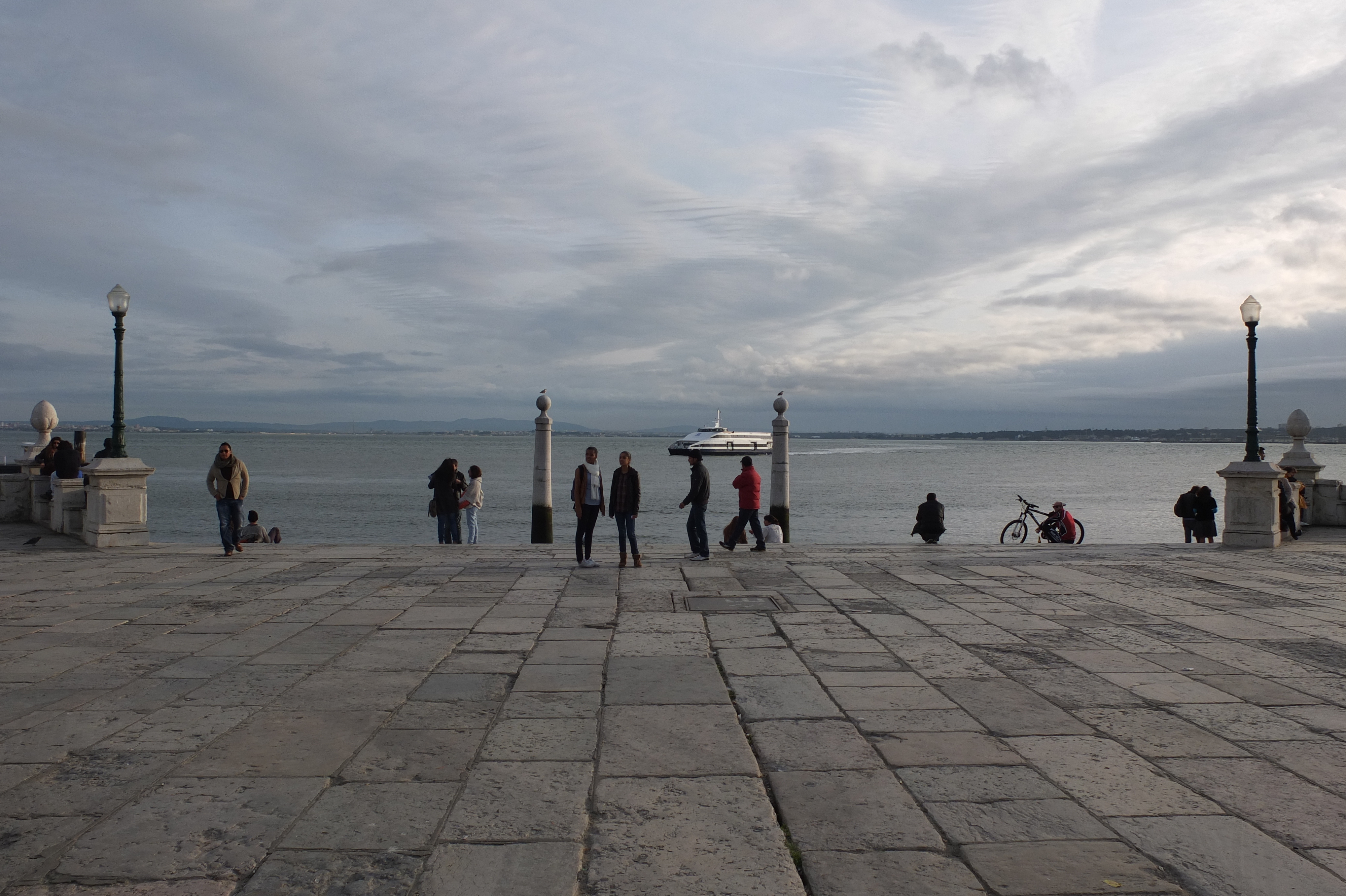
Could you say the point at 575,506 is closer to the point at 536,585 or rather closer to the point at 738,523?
the point at 536,585

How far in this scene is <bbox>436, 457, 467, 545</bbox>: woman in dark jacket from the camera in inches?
580

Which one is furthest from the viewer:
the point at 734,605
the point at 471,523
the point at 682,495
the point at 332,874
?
the point at 682,495

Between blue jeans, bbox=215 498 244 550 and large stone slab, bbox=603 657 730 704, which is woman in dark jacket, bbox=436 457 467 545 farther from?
large stone slab, bbox=603 657 730 704

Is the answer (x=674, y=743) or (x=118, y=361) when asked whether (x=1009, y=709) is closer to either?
(x=674, y=743)

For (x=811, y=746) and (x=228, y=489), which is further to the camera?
(x=228, y=489)

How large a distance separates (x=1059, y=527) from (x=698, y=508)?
11.5 meters

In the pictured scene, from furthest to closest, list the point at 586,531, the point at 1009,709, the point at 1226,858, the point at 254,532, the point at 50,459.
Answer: the point at 254,532 < the point at 50,459 < the point at 586,531 < the point at 1009,709 < the point at 1226,858

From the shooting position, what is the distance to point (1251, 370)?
13445 millimetres

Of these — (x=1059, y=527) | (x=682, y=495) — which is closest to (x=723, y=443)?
(x=682, y=495)

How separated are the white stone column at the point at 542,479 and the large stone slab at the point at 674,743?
→ 1068 centimetres

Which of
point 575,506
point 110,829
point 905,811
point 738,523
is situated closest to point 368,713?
point 110,829

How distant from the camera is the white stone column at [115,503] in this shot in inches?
458

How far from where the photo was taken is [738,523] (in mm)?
12336

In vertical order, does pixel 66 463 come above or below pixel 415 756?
above
